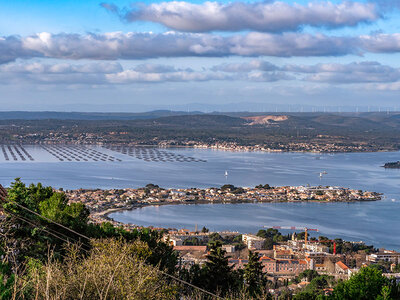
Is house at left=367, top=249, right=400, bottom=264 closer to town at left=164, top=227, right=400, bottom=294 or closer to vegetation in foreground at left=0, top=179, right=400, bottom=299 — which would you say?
town at left=164, top=227, right=400, bottom=294

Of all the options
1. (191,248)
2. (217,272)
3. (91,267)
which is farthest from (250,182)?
(91,267)

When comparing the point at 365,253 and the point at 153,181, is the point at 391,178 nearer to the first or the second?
the point at 153,181

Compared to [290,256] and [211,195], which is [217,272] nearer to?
[290,256]

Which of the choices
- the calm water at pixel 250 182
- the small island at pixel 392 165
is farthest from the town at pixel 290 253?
the small island at pixel 392 165

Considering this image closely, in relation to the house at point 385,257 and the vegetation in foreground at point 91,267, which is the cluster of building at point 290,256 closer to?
the house at point 385,257

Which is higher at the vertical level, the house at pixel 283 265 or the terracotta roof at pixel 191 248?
the terracotta roof at pixel 191 248

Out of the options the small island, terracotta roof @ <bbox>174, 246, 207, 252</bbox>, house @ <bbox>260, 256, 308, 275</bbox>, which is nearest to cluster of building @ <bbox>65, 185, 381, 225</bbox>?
terracotta roof @ <bbox>174, 246, 207, 252</bbox>
